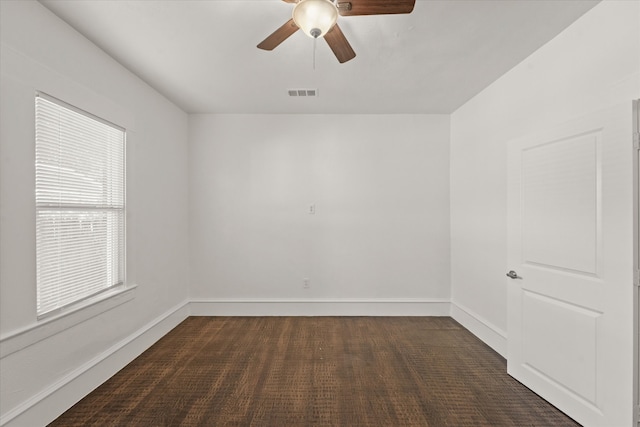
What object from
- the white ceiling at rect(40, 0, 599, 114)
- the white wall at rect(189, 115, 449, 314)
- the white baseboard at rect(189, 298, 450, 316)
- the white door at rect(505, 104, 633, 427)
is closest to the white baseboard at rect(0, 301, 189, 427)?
the white baseboard at rect(189, 298, 450, 316)

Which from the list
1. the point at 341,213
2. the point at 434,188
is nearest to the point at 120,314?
the point at 341,213

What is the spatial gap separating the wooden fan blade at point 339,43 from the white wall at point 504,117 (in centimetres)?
160

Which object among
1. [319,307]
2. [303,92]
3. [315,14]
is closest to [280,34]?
[315,14]

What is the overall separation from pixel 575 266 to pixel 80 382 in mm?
3616

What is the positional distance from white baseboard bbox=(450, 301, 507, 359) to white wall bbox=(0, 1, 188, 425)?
3.54 meters

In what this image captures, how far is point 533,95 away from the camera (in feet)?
7.84

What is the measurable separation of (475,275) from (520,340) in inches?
39.9

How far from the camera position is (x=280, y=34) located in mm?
1690

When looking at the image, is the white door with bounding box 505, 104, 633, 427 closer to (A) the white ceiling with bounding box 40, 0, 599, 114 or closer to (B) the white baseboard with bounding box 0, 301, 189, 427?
(A) the white ceiling with bounding box 40, 0, 599, 114

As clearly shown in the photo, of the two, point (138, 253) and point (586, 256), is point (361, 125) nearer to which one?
point (586, 256)

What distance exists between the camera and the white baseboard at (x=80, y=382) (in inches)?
68.6

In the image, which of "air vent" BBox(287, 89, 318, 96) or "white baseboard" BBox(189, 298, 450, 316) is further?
"white baseboard" BBox(189, 298, 450, 316)

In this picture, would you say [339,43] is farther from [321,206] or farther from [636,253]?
[321,206]

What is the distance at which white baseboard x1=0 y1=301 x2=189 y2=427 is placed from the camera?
174 cm
